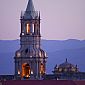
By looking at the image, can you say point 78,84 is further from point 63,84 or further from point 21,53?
point 21,53

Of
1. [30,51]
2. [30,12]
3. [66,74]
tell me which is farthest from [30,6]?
[66,74]

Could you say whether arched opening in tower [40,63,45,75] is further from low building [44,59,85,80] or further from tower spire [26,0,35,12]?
tower spire [26,0,35,12]

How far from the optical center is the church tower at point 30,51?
12150cm

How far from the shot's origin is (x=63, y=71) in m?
129

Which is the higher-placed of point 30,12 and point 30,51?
point 30,12

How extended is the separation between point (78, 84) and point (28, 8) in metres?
25.2

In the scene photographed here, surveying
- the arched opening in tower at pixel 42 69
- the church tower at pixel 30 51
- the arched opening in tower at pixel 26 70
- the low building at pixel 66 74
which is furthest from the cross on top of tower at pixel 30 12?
the low building at pixel 66 74

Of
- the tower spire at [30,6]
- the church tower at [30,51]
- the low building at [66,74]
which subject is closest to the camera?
the church tower at [30,51]

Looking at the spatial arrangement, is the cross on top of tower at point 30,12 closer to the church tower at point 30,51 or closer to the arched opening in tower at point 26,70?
the church tower at point 30,51

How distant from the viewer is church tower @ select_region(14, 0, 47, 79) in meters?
122

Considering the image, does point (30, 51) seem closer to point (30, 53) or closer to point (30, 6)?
point (30, 53)

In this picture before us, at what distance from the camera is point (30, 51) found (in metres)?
122

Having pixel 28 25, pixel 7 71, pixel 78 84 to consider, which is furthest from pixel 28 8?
pixel 7 71

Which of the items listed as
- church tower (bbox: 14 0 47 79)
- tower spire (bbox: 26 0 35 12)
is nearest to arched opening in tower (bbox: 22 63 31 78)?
church tower (bbox: 14 0 47 79)
